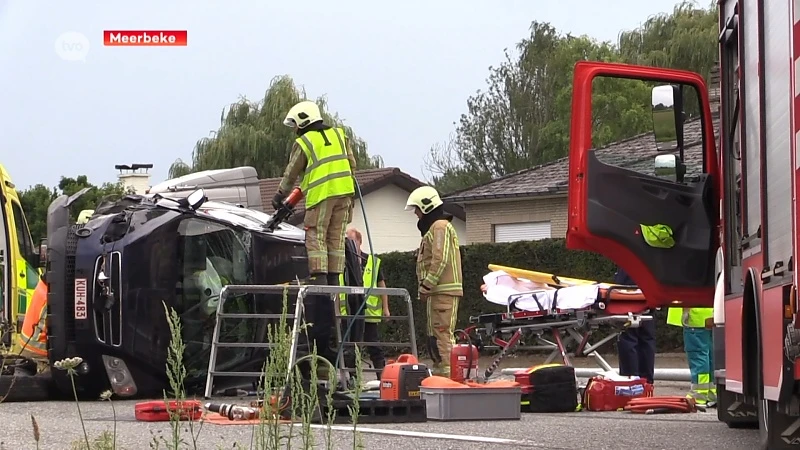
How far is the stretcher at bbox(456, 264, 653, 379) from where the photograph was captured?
12.8 meters

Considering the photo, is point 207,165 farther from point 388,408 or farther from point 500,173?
point 388,408

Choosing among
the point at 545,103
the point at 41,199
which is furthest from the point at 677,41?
the point at 41,199

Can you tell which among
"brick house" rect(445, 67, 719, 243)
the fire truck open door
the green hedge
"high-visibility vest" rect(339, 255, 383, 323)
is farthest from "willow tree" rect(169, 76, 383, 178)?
the fire truck open door

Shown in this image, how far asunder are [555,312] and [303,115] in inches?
119

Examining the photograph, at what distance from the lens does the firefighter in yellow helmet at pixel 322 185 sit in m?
11.9

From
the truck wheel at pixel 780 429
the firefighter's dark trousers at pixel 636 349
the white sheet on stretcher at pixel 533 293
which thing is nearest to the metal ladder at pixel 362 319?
the white sheet on stretcher at pixel 533 293

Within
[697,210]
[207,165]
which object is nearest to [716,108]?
[697,210]

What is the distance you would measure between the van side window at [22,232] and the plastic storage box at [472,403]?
6.05 metres

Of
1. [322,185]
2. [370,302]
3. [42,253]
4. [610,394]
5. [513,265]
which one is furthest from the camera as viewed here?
[513,265]

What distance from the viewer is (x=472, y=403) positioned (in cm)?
995

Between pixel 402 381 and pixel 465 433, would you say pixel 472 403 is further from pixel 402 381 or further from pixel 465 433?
pixel 465 433

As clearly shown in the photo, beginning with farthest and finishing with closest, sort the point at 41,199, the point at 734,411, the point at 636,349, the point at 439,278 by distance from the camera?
the point at 41,199 → the point at 636,349 → the point at 439,278 → the point at 734,411

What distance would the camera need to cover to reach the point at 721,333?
8375 millimetres

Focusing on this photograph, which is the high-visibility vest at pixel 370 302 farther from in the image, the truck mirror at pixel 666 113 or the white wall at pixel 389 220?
the white wall at pixel 389 220
